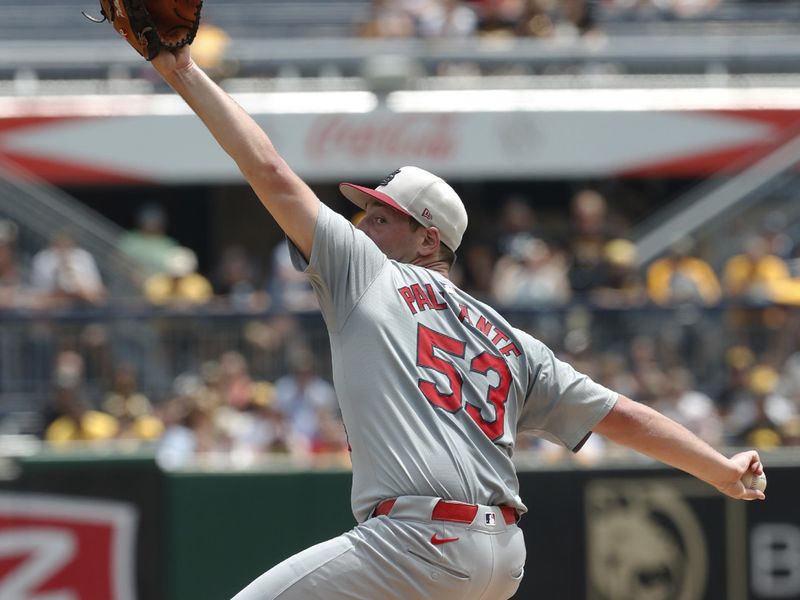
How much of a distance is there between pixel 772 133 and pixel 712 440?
499 centimetres

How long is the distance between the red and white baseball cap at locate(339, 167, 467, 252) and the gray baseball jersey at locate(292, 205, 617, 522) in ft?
0.52

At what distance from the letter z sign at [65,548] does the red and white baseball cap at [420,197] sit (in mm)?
4309

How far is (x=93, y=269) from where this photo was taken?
39.2 feet

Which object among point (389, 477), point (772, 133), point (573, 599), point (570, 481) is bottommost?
point (573, 599)

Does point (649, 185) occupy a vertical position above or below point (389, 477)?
above

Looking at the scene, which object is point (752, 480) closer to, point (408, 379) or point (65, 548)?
point (408, 379)

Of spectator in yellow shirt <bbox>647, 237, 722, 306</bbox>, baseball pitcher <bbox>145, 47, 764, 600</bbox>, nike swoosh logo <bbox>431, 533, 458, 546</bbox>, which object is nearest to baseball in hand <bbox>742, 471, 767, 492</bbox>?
baseball pitcher <bbox>145, 47, 764, 600</bbox>

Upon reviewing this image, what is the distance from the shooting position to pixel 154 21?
11.2 ft

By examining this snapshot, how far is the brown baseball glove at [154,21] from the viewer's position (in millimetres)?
3385

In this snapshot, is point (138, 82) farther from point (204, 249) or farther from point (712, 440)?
point (712, 440)

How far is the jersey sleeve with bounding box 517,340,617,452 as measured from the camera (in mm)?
3992

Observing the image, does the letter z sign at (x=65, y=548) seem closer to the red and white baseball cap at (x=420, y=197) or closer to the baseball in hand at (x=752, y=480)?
the red and white baseball cap at (x=420, y=197)

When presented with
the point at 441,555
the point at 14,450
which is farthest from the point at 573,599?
the point at 441,555

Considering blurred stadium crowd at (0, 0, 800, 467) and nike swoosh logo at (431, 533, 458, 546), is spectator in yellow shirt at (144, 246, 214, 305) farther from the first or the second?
nike swoosh logo at (431, 533, 458, 546)
